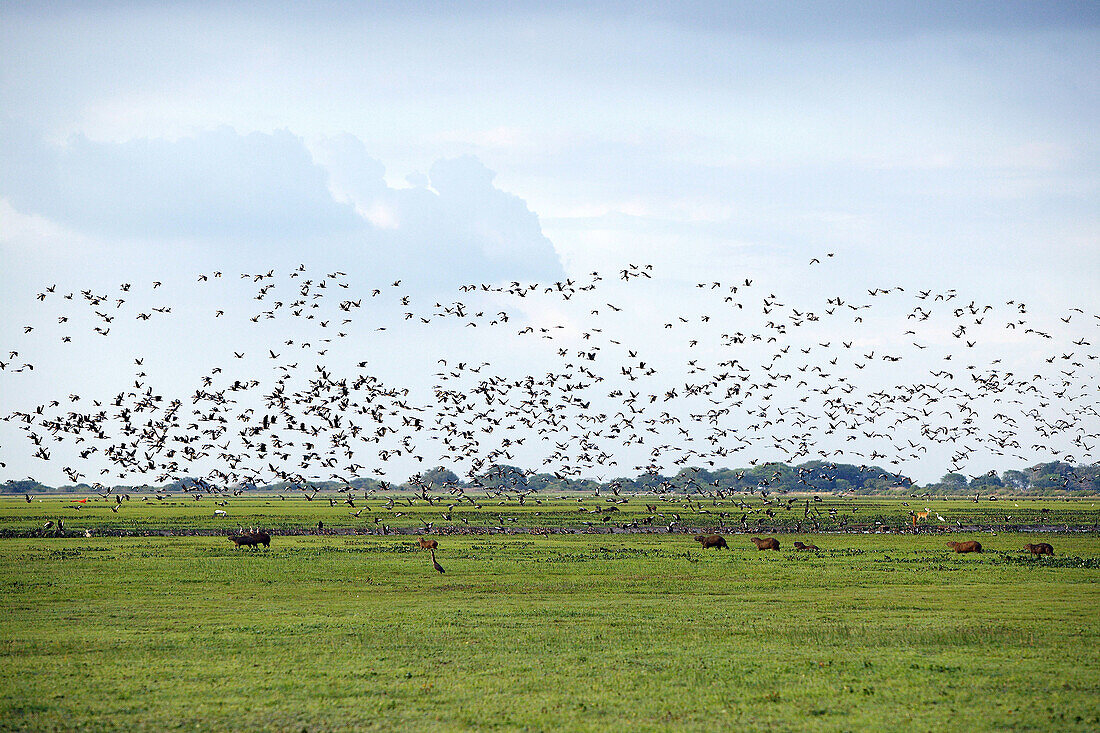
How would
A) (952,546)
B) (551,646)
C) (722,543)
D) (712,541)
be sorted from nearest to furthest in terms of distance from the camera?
(551,646) → (952,546) → (712,541) → (722,543)

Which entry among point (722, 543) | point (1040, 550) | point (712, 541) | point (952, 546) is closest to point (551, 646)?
point (712, 541)

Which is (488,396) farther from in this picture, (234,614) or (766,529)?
(766,529)

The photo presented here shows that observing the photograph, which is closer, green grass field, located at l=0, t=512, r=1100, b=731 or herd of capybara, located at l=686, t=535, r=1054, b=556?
green grass field, located at l=0, t=512, r=1100, b=731

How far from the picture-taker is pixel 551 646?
26891mm

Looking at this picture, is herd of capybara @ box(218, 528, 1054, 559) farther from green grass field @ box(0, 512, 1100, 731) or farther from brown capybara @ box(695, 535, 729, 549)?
green grass field @ box(0, 512, 1100, 731)

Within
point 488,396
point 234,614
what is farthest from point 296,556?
point 234,614

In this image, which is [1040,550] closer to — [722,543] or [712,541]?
[722,543]

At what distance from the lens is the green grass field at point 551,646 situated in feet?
65.0

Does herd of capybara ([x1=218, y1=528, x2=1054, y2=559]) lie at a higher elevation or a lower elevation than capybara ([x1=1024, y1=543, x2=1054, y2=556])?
lower

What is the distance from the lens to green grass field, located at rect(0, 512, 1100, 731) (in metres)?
19.8

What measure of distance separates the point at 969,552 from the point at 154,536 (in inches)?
2347

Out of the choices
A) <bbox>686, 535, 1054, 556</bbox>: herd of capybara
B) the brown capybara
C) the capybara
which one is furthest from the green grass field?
the brown capybara

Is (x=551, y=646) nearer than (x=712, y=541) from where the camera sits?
Yes

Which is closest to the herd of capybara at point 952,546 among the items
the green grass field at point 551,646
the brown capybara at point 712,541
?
the brown capybara at point 712,541
